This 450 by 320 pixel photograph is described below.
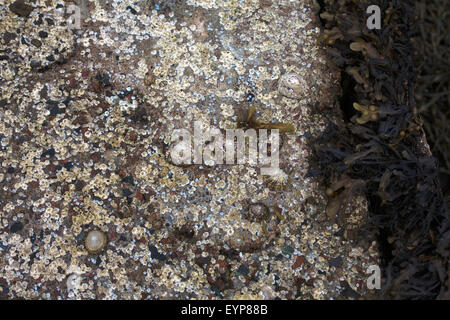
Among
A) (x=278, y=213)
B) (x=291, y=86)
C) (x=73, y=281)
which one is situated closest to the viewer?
(x=73, y=281)

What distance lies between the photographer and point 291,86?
1751 millimetres

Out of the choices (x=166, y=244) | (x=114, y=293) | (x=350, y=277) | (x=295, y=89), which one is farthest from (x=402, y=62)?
(x=114, y=293)

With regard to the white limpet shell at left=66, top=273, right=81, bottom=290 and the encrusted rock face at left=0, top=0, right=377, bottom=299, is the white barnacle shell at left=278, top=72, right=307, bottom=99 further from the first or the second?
the white limpet shell at left=66, top=273, right=81, bottom=290

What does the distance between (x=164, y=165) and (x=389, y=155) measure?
871 millimetres

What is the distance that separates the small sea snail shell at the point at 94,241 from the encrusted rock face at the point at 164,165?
28 mm

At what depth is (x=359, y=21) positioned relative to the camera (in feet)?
5.85

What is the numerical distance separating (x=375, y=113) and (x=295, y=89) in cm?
33

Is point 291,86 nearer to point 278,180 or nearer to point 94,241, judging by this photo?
point 278,180

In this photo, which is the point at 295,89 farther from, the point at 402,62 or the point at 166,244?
the point at 166,244

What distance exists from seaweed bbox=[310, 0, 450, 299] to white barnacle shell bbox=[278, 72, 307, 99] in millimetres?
187

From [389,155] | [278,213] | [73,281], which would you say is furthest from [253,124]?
[73,281]

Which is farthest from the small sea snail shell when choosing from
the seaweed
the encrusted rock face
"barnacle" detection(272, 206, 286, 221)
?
the seaweed

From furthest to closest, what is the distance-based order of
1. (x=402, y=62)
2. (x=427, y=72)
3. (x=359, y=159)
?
(x=427, y=72)
(x=402, y=62)
(x=359, y=159)
